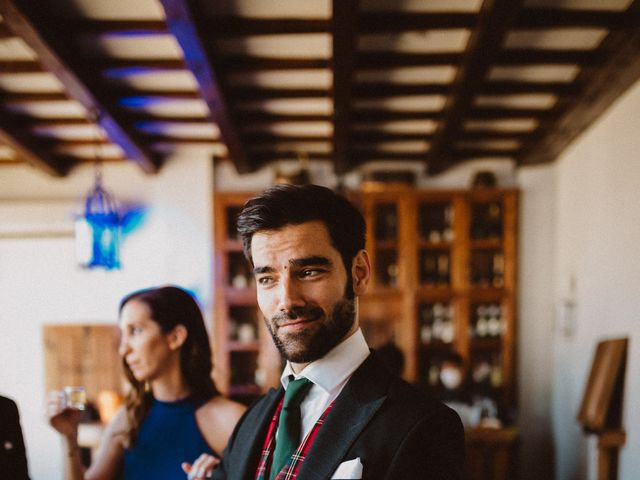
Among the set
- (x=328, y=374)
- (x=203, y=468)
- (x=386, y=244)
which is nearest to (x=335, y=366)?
(x=328, y=374)

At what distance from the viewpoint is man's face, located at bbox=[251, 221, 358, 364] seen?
135cm

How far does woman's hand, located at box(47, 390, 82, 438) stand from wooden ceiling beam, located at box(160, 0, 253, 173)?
6.48 ft

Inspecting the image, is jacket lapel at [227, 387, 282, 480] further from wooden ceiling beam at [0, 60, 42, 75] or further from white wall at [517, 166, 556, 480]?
white wall at [517, 166, 556, 480]

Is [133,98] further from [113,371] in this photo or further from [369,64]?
[113,371]

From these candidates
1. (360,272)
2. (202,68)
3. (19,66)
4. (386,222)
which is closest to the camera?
(360,272)

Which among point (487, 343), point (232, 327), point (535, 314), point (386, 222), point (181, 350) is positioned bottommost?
point (487, 343)

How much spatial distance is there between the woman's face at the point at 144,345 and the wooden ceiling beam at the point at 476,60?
7.52ft

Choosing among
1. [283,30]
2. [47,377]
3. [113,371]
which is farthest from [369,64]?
[47,377]

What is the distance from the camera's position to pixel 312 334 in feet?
4.42

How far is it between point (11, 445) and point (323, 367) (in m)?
0.87

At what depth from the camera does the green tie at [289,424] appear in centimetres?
134

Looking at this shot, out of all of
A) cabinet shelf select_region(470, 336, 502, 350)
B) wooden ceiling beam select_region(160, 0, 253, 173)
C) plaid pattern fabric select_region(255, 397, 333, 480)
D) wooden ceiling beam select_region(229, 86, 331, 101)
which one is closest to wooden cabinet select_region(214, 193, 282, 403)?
wooden ceiling beam select_region(160, 0, 253, 173)

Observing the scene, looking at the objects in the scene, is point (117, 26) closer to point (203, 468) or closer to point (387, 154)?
point (203, 468)

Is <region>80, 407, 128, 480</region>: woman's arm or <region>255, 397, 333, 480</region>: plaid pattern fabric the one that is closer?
<region>255, 397, 333, 480</region>: plaid pattern fabric
